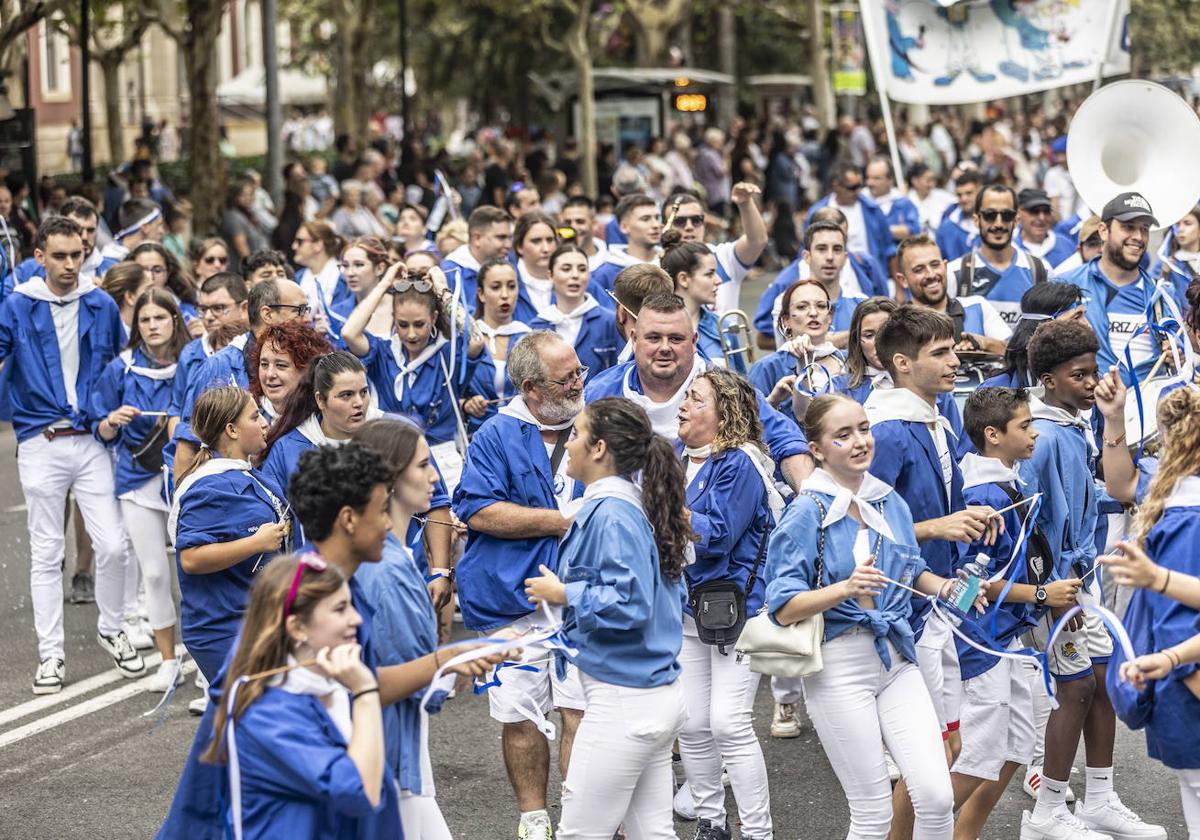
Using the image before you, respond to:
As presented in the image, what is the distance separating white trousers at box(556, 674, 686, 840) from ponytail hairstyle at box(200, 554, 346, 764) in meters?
1.26

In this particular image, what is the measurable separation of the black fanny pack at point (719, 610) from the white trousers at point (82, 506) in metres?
3.74

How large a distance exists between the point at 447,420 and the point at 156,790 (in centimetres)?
240

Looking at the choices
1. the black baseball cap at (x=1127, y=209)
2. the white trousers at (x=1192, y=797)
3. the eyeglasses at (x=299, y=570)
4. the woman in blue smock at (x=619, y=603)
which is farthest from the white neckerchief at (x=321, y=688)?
the black baseball cap at (x=1127, y=209)

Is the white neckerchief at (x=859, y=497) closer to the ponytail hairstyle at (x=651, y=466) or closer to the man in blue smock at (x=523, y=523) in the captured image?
the ponytail hairstyle at (x=651, y=466)

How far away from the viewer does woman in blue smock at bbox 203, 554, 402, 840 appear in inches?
165

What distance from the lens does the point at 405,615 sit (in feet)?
15.8

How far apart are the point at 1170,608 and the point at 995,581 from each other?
3.72 feet

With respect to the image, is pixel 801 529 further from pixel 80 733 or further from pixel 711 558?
pixel 80 733

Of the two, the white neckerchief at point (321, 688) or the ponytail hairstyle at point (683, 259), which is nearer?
the white neckerchief at point (321, 688)

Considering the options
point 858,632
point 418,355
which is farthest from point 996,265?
point 858,632

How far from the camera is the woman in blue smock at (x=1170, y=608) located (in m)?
4.86

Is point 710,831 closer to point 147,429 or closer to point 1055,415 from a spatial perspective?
point 1055,415

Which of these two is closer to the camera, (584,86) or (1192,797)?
(1192,797)

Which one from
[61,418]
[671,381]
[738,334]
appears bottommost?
[61,418]
